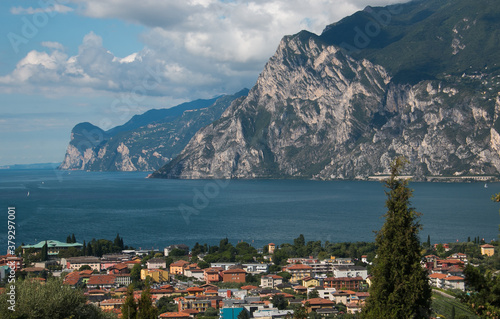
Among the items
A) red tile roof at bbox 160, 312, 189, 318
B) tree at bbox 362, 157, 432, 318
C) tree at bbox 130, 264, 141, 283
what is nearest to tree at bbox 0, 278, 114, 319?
tree at bbox 362, 157, 432, 318

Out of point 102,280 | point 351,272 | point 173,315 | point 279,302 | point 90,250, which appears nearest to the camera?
point 173,315

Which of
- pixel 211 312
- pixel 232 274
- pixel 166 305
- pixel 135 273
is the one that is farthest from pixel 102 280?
pixel 211 312

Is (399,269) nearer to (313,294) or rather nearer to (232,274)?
(313,294)

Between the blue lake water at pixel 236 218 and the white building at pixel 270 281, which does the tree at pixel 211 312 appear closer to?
the white building at pixel 270 281

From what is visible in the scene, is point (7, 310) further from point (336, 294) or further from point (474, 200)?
point (474, 200)

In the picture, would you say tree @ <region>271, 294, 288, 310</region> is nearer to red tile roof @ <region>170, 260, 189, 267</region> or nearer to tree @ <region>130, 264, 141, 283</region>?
tree @ <region>130, 264, 141, 283</region>

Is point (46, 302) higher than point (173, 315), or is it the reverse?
point (46, 302)

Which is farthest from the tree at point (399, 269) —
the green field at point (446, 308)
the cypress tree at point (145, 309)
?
the green field at point (446, 308)
